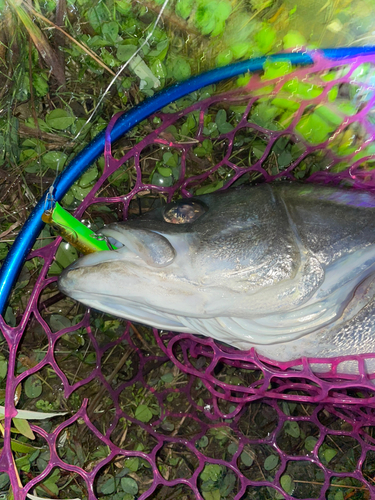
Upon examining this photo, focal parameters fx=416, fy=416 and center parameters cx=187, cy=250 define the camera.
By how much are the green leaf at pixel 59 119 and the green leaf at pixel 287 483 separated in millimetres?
1992

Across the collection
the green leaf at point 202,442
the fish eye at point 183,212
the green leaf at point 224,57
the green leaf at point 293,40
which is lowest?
the green leaf at point 202,442

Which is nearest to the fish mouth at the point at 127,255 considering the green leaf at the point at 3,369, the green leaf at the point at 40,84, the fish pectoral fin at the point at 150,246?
the fish pectoral fin at the point at 150,246

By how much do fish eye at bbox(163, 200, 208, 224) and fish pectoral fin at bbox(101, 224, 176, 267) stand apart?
137mm

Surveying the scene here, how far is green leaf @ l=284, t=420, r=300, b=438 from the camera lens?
2.06 metres

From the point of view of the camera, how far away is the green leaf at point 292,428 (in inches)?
81.0

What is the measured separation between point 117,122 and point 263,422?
5.22 ft

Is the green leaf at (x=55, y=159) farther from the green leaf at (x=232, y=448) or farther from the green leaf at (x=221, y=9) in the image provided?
the green leaf at (x=232, y=448)

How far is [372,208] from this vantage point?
4.96 ft

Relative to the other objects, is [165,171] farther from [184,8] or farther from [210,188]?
[184,8]

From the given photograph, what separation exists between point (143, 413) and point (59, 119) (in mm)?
1419

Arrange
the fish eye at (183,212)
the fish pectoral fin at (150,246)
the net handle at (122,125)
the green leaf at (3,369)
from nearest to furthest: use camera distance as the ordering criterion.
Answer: the fish pectoral fin at (150,246) < the fish eye at (183,212) < the net handle at (122,125) < the green leaf at (3,369)

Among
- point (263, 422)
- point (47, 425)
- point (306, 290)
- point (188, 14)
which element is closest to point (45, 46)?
point (188, 14)

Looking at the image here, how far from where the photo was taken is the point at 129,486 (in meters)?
1.89

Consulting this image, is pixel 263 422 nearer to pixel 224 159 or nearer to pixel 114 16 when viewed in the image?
pixel 224 159
